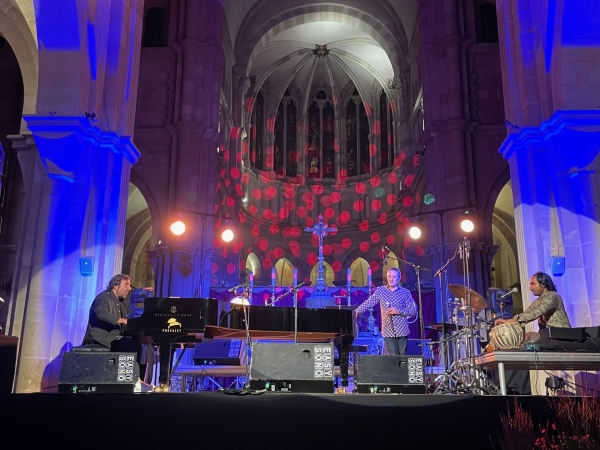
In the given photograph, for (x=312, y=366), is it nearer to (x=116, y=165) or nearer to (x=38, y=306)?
(x=38, y=306)

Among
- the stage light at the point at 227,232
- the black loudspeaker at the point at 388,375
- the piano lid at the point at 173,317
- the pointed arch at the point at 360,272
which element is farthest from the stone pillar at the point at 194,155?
the pointed arch at the point at 360,272

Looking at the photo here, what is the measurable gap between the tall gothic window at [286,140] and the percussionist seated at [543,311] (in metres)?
24.8

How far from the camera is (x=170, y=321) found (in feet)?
24.4

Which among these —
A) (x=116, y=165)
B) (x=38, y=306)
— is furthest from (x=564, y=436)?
(x=116, y=165)

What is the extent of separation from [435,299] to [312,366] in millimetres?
12584

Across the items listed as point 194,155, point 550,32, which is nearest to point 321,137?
point 194,155

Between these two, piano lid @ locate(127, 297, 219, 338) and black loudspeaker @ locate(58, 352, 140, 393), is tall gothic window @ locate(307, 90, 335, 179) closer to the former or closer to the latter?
piano lid @ locate(127, 297, 219, 338)

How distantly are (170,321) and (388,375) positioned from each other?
106 inches

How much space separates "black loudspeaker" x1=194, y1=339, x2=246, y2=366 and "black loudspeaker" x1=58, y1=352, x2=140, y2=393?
3.97m

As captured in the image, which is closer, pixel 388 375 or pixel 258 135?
pixel 388 375

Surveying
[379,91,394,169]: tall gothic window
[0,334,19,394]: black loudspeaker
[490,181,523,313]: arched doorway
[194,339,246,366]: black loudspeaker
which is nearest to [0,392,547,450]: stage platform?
[0,334,19,394]: black loudspeaker

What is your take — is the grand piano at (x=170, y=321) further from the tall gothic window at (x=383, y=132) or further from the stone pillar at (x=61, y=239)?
the tall gothic window at (x=383, y=132)

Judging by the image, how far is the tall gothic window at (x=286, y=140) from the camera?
107ft

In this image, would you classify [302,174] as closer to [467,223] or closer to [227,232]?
[227,232]
